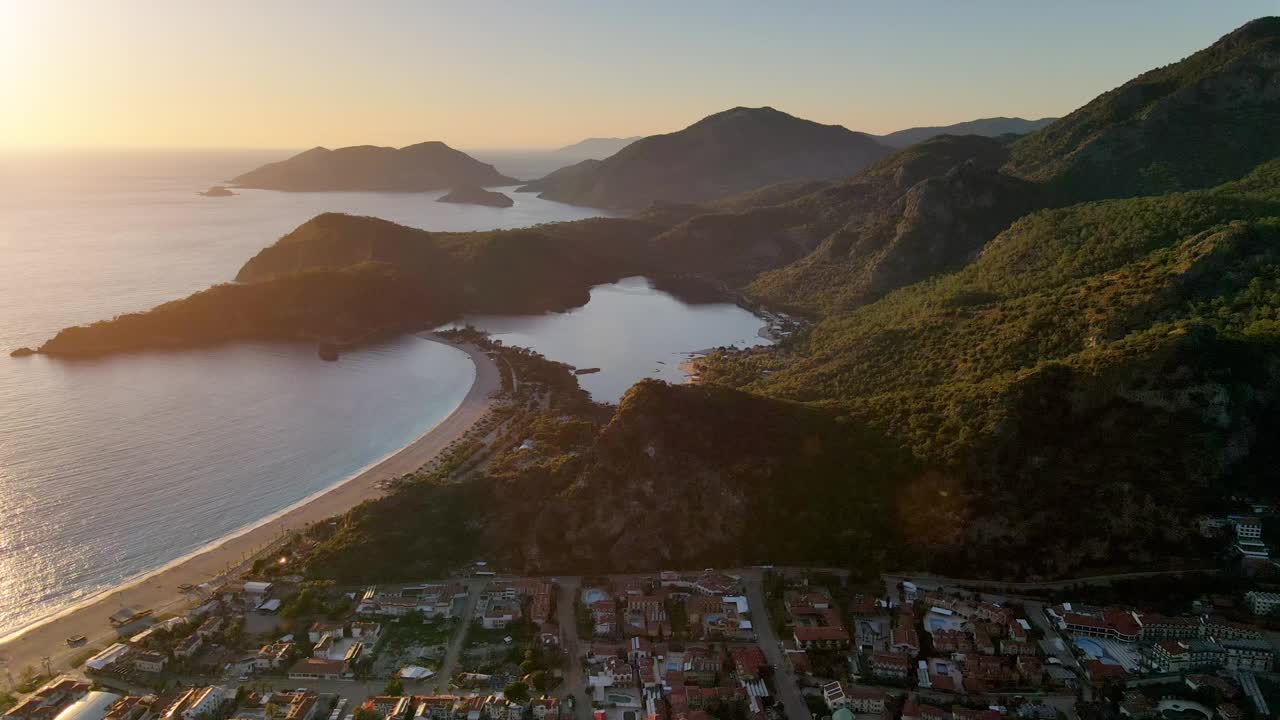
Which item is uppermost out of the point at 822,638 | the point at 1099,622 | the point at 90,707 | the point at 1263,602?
the point at 1263,602

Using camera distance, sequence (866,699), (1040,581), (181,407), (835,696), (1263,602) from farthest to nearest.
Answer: (181,407) < (1040,581) < (1263,602) < (835,696) < (866,699)

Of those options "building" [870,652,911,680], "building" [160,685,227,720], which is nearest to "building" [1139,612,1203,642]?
"building" [870,652,911,680]

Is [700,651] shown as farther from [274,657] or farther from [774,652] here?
[274,657]

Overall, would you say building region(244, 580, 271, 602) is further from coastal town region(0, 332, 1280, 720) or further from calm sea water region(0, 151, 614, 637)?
calm sea water region(0, 151, 614, 637)

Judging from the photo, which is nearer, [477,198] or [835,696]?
[835,696]

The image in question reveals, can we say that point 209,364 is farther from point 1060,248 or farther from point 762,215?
point 762,215

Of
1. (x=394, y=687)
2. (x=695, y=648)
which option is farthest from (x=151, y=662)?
(x=695, y=648)

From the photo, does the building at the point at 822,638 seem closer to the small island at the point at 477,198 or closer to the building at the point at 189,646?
the building at the point at 189,646

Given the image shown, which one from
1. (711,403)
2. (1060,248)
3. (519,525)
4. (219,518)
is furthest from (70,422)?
(1060,248)
